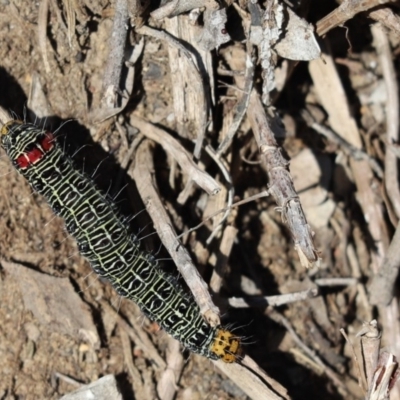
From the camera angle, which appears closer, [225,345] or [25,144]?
[25,144]

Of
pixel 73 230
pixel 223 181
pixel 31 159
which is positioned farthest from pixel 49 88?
pixel 223 181

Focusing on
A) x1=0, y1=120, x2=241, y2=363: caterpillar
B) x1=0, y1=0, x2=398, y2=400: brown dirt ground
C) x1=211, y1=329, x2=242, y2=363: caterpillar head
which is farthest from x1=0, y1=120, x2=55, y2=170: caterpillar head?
x1=211, y1=329, x2=242, y2=363: caterpillar head

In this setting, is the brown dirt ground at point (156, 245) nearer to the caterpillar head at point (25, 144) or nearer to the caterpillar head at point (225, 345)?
the caterpillar head at point (25, 144)

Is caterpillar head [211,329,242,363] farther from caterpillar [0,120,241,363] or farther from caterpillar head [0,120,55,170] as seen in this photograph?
caterpillar head [0,120,55,170]

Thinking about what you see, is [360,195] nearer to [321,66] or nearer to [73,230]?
[321,66]

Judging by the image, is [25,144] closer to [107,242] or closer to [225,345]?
[107,242]

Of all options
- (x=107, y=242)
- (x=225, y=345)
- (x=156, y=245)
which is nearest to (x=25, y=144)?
(x=107, y=242)

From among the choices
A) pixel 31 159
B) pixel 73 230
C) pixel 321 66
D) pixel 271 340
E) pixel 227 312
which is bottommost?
pixel 271 340
